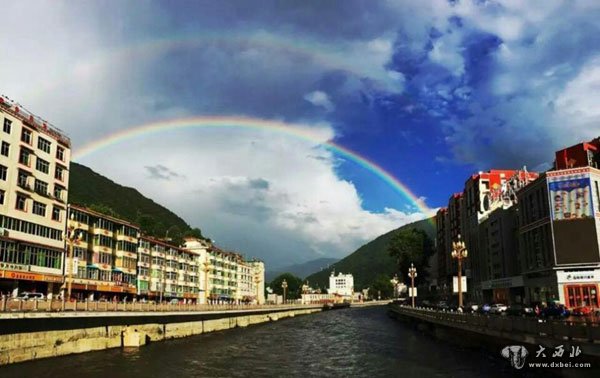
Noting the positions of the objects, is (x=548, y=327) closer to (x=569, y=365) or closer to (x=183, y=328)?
(x=569, y=365)

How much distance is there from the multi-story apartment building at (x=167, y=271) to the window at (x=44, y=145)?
120 ft

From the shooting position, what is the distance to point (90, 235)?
85.0 m

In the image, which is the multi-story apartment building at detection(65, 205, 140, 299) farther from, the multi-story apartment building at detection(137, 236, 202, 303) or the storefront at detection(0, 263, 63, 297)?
the multi-story apartment building at detection(137, 236, 202, 303)

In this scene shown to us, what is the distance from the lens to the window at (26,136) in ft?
220

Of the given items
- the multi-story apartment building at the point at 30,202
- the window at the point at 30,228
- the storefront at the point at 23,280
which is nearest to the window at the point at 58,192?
the multi-story apartment building at the point at 30,202

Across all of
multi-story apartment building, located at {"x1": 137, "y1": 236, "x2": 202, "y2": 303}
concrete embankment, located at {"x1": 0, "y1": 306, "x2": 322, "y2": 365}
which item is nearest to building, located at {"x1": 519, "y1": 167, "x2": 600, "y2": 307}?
concrete embankment, located at {"x1": 0, "y1": 306, "x2": 322, "y2": 365}

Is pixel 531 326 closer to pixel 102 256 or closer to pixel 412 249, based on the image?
pixel 102 256

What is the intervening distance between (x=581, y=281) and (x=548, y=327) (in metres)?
53.9

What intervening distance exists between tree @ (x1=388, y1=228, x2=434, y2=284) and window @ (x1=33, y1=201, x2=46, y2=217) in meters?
104

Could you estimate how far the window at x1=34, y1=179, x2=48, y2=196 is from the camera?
6918 centimetres

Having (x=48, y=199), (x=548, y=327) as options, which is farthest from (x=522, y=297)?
(x=48, y=199)

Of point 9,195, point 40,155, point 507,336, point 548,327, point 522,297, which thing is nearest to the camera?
point 548,327

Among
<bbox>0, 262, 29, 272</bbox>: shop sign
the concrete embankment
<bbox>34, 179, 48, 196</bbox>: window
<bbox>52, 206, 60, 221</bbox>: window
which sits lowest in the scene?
the concrete embankment

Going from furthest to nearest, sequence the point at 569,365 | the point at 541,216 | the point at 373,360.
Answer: the point at 541,216, the point at 373,360, the point at 569,365
